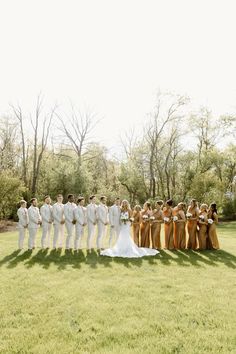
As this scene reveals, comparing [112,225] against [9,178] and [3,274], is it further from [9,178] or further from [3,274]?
[9,178]

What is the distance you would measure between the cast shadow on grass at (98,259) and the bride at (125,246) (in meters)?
0.44

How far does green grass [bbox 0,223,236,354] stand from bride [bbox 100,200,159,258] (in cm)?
98

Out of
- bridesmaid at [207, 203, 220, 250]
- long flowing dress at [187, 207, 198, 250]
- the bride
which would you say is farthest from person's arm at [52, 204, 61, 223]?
bridesmaid at [207, 203, 220, 250]

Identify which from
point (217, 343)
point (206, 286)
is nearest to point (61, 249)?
point (206, 286)

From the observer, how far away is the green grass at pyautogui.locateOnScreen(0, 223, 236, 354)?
611cm

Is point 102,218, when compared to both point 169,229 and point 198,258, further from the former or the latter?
point 198,258

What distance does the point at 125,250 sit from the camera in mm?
14258

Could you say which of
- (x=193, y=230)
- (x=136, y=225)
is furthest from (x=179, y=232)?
(x=136, y=225)

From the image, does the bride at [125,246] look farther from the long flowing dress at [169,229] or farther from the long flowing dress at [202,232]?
the long flowing dress at [202,232]

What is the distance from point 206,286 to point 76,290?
3428mm

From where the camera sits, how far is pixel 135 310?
7.61 meters

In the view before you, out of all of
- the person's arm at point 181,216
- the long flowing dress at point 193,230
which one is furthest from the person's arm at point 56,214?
the long flowing dress at point 193,230

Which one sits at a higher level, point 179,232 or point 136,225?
point 136,225

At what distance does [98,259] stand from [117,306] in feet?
17.7
